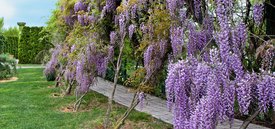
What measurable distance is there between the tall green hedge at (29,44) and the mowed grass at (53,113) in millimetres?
13849

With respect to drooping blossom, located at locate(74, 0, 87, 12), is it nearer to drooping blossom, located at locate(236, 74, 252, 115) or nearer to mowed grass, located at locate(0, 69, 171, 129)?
mowed grass, located at locate(0, 69, 171, 129)

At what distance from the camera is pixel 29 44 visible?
24.7 m

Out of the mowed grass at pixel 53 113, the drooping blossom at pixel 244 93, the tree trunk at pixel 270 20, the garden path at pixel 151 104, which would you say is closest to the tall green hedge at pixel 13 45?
the garden path at pixel 151 104

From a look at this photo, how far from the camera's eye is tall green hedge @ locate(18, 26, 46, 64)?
80.2 ft

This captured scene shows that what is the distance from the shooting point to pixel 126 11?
20.4ft

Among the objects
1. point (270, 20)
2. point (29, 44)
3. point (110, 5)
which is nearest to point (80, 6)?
point (110, 5)

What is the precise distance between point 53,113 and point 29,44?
1768cm

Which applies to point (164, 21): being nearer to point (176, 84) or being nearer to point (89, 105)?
point (176, 84)

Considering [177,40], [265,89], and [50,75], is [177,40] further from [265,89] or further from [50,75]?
[50,75]

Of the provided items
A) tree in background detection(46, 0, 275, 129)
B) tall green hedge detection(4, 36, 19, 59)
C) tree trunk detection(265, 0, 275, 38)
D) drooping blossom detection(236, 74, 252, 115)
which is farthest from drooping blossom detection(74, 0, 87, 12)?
tall green hedge detection(4, 36, 19, 59)

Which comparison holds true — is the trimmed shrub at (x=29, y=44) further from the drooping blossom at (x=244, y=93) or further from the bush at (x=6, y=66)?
the drooping blossom at (x=244, y=93)

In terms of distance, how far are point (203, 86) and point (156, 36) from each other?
2.16 metres

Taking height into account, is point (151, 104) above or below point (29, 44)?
below

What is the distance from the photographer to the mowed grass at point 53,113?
6.63 meters
